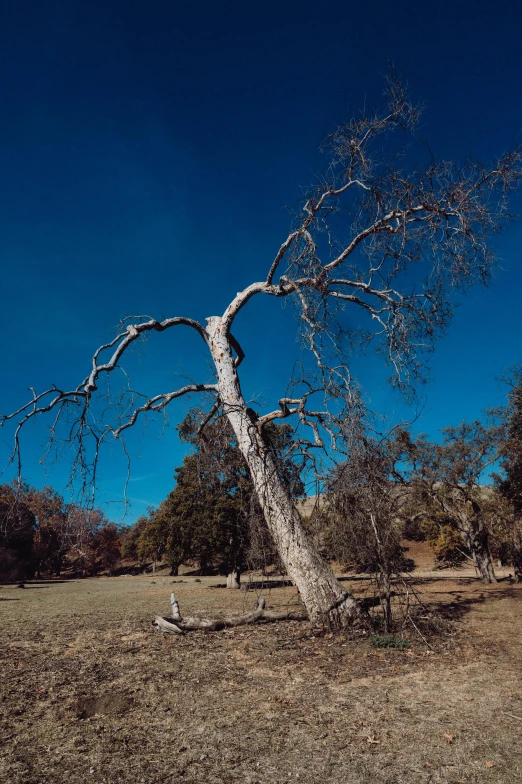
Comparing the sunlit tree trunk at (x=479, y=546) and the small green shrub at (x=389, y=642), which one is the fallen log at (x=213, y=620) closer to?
the small green shrub at (x=389, y=642)

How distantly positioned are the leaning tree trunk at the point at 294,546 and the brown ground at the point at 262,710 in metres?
0.54

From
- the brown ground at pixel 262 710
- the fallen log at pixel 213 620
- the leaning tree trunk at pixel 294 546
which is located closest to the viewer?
the brown ground at pixel 262 710

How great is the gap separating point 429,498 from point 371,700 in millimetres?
15535

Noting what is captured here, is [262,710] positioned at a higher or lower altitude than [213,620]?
lower

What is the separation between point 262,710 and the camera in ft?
14.8

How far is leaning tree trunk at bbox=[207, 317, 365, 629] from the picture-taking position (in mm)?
7828

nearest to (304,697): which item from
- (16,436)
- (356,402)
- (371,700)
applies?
(371,700)

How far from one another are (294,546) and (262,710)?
3566 mm

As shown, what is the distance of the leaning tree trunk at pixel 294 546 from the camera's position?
7.83 m

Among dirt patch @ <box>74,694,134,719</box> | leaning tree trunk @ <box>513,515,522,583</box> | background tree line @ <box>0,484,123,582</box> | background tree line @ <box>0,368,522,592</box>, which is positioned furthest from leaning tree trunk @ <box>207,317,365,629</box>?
background tree line @ <box>0,484,123,582</box>

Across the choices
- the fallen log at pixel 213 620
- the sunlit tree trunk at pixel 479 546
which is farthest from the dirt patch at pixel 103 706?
the sunlit tree trunk at pixel 479 546

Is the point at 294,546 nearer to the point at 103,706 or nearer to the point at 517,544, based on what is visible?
the point at 103,706

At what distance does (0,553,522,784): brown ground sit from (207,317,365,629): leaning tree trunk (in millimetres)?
540

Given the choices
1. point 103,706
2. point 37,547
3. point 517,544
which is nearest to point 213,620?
point 103,706
